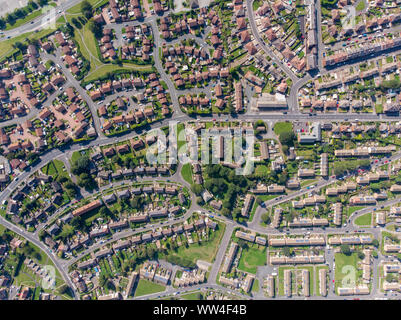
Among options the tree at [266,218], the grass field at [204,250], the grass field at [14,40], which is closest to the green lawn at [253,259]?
the tree at [266,218]

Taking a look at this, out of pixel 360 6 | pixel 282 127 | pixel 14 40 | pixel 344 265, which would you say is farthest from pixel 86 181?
pixel 360 6

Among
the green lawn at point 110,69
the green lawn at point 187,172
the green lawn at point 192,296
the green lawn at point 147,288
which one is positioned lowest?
the green lawn at point 192,296

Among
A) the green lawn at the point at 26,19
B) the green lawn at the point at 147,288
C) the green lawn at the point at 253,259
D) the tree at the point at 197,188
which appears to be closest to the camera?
the tree at the point at 197,188

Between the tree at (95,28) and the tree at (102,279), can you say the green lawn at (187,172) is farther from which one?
the tree at (95,28)

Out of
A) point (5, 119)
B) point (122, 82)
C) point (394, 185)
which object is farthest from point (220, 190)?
point (5, 119)

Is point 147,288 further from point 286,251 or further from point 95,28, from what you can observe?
point 95,28

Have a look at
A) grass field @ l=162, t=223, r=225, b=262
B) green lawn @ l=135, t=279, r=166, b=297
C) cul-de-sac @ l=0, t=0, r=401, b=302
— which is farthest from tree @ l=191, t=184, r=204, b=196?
green lawn @ l=135, t=279, r=166, b=297
